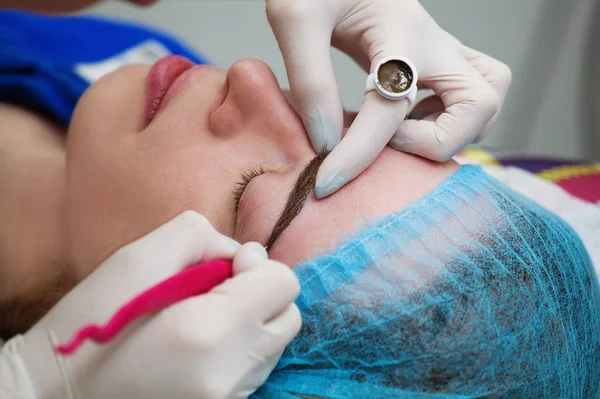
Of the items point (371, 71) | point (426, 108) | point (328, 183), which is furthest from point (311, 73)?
point (426, 108)

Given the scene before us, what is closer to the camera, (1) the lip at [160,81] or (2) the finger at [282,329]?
(2) the finger at [282,329]

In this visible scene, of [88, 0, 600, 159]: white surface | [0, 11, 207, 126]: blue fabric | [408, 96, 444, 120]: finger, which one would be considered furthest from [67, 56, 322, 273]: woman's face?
[88, 0, 600, 159]: white surface

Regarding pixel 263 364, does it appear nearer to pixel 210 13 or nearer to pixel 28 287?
pixel 28 287

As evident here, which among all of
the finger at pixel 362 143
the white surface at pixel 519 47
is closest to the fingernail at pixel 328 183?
the finger at pixel 362 143

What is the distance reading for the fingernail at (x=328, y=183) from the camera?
90 centimetres

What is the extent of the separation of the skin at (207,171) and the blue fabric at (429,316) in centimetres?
5

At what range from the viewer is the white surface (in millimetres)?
1934

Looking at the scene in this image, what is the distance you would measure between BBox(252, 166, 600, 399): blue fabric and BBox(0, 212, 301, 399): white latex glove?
73mm

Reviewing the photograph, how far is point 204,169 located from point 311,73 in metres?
0.24

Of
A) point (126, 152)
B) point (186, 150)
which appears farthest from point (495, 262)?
point (126, 152)

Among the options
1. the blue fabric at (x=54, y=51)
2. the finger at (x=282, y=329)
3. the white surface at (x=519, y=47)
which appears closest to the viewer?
the finger at (x=282, y=329)

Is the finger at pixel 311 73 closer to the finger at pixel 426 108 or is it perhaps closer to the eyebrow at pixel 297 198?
the eyebrow at pixel 297 198

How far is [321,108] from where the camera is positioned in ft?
3.20

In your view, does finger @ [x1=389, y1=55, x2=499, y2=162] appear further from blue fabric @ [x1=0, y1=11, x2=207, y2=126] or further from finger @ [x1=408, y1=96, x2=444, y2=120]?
blue fabric @ [x1=0, y1=11, x2=207, y2=126]
